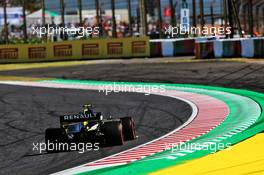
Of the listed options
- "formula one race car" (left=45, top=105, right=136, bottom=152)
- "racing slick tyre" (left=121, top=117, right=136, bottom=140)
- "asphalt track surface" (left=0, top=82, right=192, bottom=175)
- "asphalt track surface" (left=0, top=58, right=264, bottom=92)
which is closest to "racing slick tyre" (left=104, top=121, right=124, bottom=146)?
"formula one race car" (left=45, top=105, right=136, bottom=152)

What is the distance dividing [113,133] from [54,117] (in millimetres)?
4161

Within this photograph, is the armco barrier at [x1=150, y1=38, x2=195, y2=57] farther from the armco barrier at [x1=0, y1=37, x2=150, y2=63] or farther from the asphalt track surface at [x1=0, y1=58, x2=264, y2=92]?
the asphalt track surface at [x1=0, y1=58, x2=264, y2=92]

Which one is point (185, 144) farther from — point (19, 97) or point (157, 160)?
point (19, 97)

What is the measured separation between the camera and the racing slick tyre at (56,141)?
26.0ft

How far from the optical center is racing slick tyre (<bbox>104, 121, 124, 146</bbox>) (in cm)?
791

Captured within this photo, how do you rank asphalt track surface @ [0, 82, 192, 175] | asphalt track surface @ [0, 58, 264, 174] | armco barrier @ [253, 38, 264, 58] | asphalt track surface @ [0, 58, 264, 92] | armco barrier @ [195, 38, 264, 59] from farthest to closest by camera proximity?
1. armco barrier @ [195, 38, 264, 59]
2. armco barrier @ [253, 38, 264, 58]
3. asphalt track surface @ [0, 58, 264, 92]
4. asphalt track surface @ [0, 58, 264, 174]
5. asphalt track surface @ [0, 82, 192, 175]

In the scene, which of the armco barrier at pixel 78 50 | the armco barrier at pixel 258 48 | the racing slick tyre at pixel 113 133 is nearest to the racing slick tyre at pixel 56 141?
the racing slick tyre at pixel 113 133

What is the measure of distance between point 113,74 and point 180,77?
3.67m

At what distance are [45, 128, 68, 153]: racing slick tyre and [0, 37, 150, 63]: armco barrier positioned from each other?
2328 centimetres

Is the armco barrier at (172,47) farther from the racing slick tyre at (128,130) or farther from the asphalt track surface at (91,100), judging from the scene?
the racing slick tyre at (128,130)

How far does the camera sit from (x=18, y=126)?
1072 centimetres

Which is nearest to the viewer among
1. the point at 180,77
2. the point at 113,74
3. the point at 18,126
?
the point at 18,126

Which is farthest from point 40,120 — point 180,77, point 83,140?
point 180,77

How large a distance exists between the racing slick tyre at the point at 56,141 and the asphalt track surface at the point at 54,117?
0.19 m
